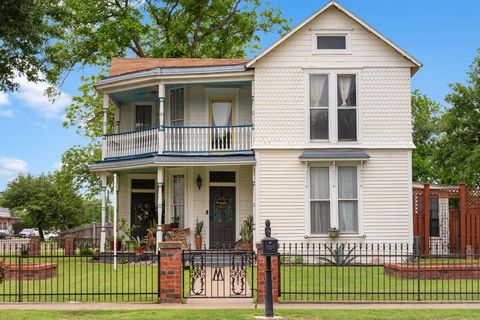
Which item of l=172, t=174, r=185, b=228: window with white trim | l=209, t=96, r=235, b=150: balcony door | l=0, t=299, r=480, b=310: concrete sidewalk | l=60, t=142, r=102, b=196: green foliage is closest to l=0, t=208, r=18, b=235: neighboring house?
l=60, t=142, r=102, b=196: green foliage

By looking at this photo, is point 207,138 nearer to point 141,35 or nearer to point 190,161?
point 190,161

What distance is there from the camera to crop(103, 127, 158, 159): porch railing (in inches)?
921

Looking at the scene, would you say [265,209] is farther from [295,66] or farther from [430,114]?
[430,114]

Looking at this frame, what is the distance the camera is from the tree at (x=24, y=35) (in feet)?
66.0

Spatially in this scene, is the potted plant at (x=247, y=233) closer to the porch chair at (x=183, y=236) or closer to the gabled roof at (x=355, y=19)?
the porch chair at (x=183, y=236)

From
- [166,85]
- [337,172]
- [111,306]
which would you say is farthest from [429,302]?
[166,85]

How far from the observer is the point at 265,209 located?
2241 cm

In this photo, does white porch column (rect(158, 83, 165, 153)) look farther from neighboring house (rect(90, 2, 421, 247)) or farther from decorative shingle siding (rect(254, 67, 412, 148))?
decorative shingle siding (rect(254, 67, 412, 148))

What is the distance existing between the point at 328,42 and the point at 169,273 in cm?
1192

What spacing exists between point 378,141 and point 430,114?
112ft

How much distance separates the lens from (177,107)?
25.0 meters

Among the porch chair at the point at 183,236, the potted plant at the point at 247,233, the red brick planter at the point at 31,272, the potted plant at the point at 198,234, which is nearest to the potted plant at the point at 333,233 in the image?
the potted plant at the point at 247,233

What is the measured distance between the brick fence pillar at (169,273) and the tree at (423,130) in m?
40.8

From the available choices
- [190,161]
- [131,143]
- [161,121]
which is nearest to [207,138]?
[190,161]
